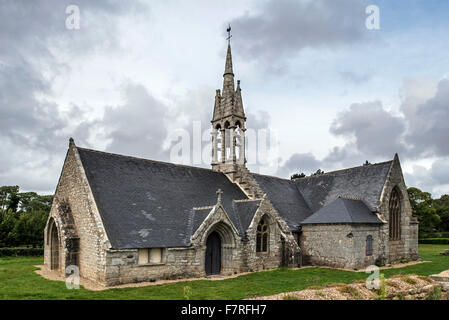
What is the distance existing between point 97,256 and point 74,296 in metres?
3.13

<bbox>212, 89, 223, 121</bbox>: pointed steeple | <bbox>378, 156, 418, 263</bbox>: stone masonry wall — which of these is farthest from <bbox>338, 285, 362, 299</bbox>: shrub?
<bbox>212, 89, 223, 121</bbox>: pointed steeple

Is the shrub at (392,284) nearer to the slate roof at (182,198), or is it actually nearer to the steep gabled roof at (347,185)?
the slate roof at (182,198)

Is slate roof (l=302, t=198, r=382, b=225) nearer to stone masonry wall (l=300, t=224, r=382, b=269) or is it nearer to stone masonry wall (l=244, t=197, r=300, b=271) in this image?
stone masonry wall (l=300, t=224, r=382, b=269)

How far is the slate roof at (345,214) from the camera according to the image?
2269 cm

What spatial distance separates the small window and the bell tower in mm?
11047

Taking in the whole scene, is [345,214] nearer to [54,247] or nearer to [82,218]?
[82,218]

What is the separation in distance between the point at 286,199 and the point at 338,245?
21.5 ft

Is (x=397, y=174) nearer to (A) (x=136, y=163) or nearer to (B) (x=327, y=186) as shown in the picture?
(B) (x=327, y=186)

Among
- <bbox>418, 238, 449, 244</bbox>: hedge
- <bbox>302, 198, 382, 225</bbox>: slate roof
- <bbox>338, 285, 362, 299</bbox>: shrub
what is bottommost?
<bbox>418, 238, 449, 244</bbox>: hedge

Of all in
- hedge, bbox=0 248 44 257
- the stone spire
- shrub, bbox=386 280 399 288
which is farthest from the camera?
hedge, bbox=0 248 44 257

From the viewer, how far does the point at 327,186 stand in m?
30.0

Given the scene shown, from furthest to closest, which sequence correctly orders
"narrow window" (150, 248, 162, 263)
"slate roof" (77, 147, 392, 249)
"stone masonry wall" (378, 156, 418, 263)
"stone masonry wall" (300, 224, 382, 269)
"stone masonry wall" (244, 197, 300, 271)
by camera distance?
1. "stone masonry wall" (378, 156, 418, 263)
2. "stone masonry wall" (300, 224, 382, 269)
3. "stone masonry wall" (244, 197, 300, 271)
4. "slate roof" (77, 147, 392, 249)
5. "narrow window" (150, 248, 162, 263)

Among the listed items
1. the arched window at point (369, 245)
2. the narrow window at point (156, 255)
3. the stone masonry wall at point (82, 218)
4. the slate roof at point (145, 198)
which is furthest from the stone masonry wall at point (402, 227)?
the stone masonry wall at point (82, 218)

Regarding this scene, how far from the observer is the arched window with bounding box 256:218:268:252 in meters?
21.5
